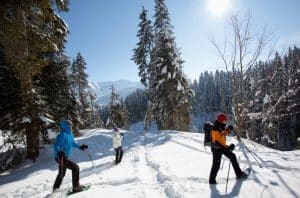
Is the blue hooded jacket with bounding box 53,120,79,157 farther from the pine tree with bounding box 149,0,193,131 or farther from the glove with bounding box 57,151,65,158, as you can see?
the pine tree with bounding box 149,0,193,131

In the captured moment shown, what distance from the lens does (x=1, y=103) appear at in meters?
13.8

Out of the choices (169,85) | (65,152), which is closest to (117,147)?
(65,152)

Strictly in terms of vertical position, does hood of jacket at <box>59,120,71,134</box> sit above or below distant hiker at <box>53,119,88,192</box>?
above

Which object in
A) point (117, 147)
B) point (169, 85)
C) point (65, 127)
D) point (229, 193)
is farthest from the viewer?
point (169, 85)

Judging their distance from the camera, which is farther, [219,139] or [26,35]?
[26,35]

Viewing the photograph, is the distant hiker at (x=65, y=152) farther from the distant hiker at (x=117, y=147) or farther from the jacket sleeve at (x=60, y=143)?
the distant hiker at (x=117, y=147)

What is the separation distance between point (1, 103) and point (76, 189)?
28.3ft

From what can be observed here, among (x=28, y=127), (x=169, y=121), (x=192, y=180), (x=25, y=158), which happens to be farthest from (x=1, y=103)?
(x=169, y=121)

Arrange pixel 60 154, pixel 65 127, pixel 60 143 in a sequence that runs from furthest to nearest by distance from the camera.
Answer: pixel 65 127 < pixel 60 143 < pixel 60 154

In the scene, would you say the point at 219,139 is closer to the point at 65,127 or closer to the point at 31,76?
the point at 65,127

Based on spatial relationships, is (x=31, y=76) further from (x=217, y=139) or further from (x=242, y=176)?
(x=242, y=176)

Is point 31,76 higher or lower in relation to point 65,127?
higher

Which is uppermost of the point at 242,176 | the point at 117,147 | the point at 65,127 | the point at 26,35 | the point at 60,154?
the point at 26,35

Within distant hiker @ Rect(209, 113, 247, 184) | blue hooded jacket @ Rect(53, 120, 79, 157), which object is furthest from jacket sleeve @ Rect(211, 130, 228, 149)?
blue hooded jacket @ Rect(53, 120, 79, 157)
